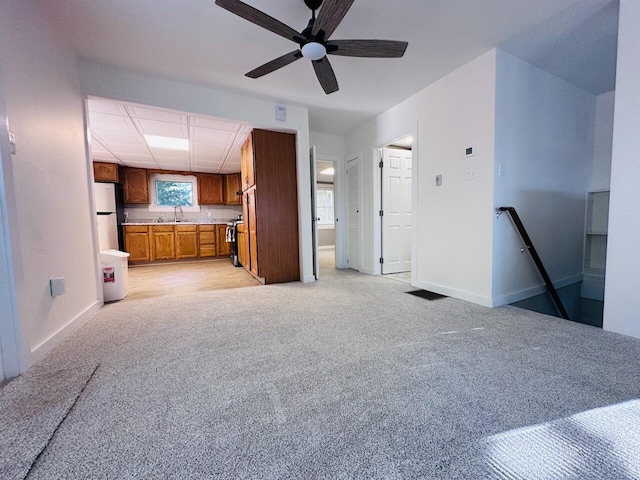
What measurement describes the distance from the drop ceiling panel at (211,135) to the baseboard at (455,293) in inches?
135

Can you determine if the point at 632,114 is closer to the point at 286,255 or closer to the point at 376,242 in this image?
the point at 376,242

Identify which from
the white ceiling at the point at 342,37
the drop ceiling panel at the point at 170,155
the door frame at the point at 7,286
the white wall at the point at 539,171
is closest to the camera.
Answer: the door frame at the point at 7,286

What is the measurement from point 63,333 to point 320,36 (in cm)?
285

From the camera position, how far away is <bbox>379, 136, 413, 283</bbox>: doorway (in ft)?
13.3

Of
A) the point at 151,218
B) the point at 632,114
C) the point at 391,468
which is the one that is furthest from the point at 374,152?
the point at 151,218

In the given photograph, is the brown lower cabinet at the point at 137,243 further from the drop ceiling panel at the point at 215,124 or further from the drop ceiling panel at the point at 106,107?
the drop ceiling panel at the point at 215,124

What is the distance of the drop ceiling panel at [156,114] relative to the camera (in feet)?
9.64

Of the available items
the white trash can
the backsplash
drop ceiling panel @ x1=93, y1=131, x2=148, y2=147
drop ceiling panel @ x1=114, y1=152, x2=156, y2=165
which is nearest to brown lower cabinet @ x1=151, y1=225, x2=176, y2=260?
the backsplash

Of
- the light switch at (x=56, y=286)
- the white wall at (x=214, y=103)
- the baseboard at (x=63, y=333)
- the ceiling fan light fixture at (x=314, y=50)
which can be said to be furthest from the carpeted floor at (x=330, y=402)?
the ceiling fan light fixture at (x=314, y=50)

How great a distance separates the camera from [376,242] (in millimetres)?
4066

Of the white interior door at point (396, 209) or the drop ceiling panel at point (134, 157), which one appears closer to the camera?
the white interior door at point (396, 209)

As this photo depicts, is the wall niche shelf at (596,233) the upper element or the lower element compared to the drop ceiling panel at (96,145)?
lower

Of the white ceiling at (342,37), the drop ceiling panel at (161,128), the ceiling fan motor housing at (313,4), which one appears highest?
the white ceiling at (342,37)

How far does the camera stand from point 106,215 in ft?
16.6
